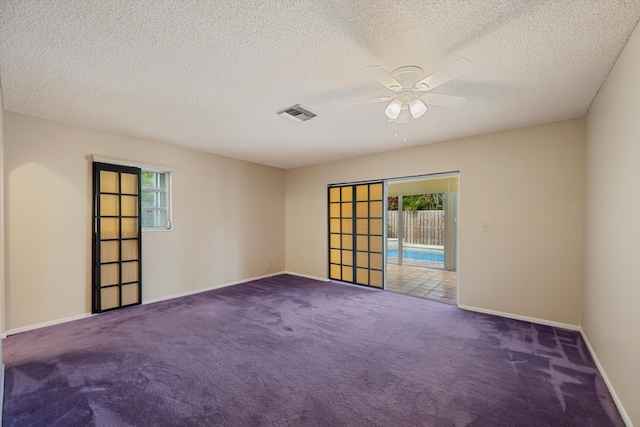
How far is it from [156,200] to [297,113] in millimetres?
2852

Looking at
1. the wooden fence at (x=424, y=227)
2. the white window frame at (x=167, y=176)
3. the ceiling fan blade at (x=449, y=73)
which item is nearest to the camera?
the ceiling fan blade at (x=449, y=73)

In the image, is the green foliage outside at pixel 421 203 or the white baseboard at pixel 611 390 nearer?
the white baseboard at pixel 611 390

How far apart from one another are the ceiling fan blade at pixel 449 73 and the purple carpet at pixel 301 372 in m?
2.22

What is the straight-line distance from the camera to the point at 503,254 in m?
3.55

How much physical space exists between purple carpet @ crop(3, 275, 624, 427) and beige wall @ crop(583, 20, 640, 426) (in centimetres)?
29

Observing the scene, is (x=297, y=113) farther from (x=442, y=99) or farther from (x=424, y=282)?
(x=424, y=282)

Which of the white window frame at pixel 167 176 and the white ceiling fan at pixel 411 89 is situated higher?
the white ceiling fan at pixel 411 89

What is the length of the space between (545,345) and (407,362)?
1518mm

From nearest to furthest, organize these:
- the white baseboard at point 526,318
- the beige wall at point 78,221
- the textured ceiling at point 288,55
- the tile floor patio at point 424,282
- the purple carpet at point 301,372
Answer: the textured ceiling at point 288,55, the purple carpet at point 301,372, the beige wall at point 78,221, the white baseboard at point 526,318, the tile floor patio at point 424,282

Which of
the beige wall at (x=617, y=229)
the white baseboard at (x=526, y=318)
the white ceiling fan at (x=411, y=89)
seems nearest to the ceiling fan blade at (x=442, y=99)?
the white ceiling fan at (x=411, y=89)

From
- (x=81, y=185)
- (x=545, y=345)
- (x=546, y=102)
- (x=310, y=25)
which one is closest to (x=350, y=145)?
(x=546, y=102)

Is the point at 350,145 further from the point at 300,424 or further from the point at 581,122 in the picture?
the point at 300,424

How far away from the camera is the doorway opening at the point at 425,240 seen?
504 centimetres

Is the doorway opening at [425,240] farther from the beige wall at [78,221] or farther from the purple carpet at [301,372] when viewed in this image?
the beige wall at [78,221]
